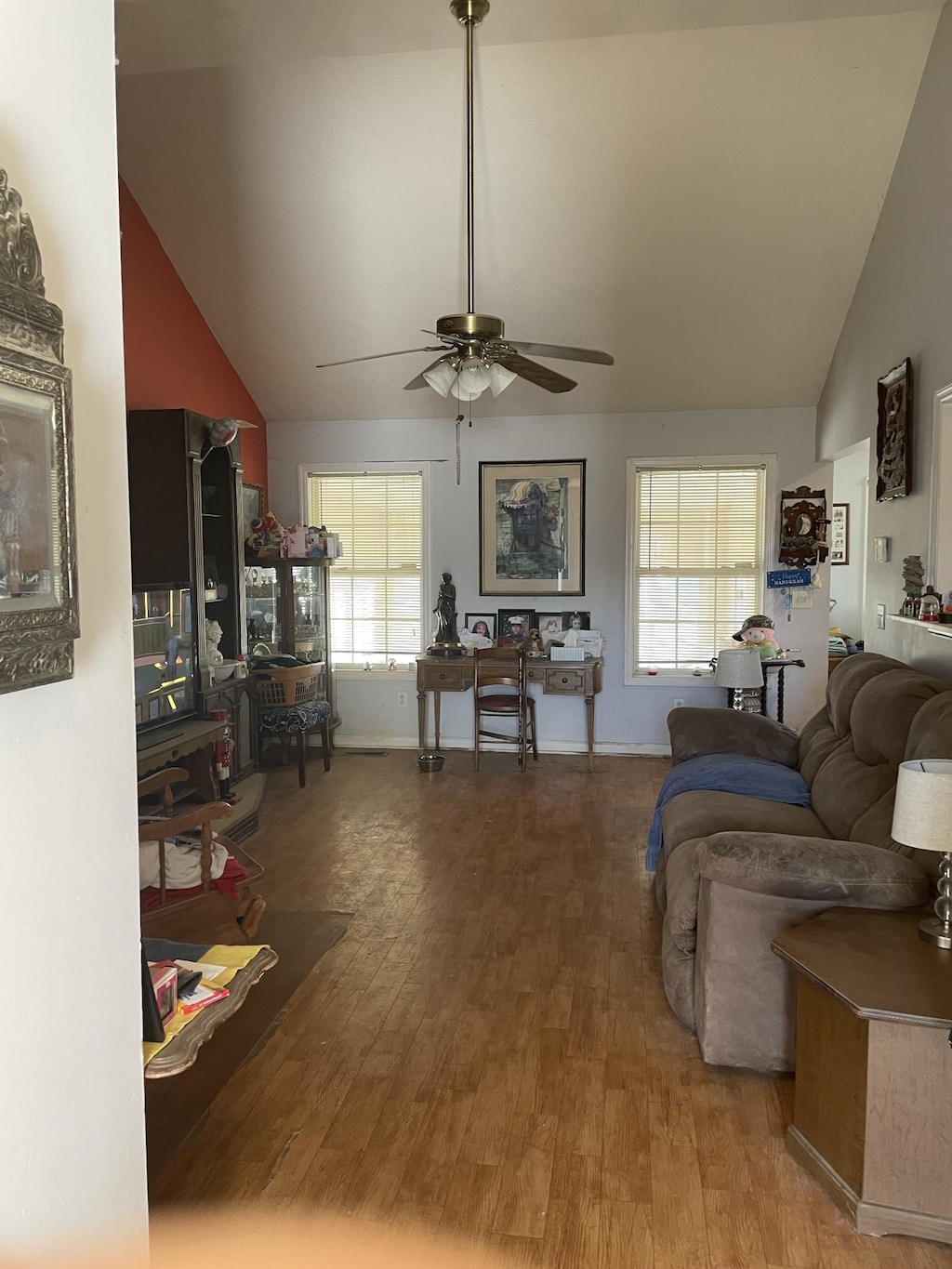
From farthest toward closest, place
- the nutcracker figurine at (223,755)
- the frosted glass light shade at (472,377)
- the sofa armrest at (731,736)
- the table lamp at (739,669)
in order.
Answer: the table lamp at (739,669)
the nutcracker figurine at (223,755)
the sofa armrest at (731,736)
the frosted glass light shade at (472,377)

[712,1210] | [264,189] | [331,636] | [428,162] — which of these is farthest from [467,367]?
[331,636]

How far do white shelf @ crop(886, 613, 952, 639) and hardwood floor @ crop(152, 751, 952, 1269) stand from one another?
1.61 metres

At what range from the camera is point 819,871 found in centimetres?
259

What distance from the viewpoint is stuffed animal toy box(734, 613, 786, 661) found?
6.24 metres

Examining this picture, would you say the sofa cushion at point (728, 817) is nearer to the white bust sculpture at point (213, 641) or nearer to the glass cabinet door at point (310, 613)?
the white bust sculpture at point (213, 641)

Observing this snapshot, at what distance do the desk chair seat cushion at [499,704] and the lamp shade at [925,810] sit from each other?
14.2ft

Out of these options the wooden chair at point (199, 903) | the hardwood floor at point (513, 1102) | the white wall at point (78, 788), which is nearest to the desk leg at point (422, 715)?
the hardwood floor at point (513, 1102)

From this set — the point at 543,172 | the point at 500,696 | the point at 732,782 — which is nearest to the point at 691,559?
the point at 500,696

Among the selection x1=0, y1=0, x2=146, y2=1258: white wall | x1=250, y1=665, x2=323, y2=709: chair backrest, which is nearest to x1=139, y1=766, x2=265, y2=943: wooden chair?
x1=0, y1=0, x2=146, y2=1258: white wall

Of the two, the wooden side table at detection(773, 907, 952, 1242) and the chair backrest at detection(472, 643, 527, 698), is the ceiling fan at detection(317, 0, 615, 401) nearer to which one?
the wooden side table at detection(773, 907, 952, 1242)

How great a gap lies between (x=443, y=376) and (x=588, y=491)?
10.2 ft

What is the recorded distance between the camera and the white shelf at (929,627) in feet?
11.4

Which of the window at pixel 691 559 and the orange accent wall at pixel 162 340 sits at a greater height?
the orange accent wall at pixel 162 340

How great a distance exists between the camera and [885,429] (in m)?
4.51
